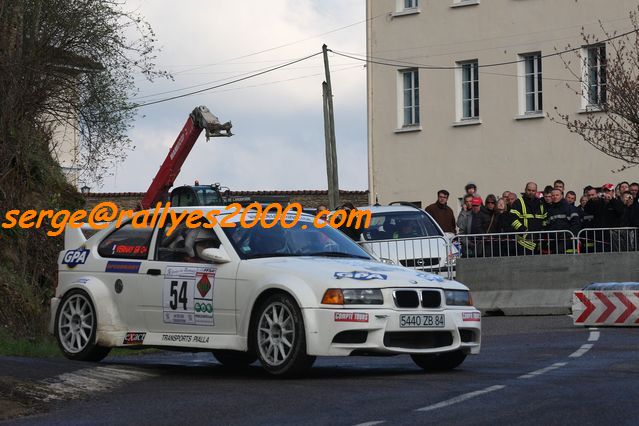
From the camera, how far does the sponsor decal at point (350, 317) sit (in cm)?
1315

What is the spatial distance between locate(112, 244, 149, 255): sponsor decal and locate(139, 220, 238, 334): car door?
17 cm

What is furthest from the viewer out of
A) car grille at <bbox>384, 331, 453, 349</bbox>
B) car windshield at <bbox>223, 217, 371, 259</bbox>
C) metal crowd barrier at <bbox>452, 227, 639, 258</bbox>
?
metal crowd barrier at <bbox>452, 227, 639, 258</bbox>

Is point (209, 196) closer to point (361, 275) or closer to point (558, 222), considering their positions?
point (558, 222)

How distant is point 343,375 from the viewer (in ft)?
45.2

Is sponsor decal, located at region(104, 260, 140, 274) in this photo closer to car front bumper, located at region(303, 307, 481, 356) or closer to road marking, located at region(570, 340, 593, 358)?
car front bumper, located at region(303, 307, 481, 356)

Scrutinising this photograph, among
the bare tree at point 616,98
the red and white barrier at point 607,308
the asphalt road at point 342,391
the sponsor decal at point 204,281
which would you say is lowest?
the asphalt road at point 342,391

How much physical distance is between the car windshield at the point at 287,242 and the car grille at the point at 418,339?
1317 millimetres

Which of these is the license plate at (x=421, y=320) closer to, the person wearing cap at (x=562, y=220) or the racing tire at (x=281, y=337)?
the racing tire at (x=281, y=337)

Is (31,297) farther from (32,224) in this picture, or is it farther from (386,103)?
(386,103)

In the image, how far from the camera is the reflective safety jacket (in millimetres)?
25656

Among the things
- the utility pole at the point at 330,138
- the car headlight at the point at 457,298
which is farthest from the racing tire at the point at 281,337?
the utility pole at the point at 330,138

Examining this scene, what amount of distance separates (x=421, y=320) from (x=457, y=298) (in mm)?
615

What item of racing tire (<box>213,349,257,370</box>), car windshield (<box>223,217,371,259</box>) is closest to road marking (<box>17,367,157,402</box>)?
racing tire (<box>213,349,257,370</box>)

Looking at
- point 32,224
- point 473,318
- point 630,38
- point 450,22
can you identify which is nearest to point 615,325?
point 473,318
